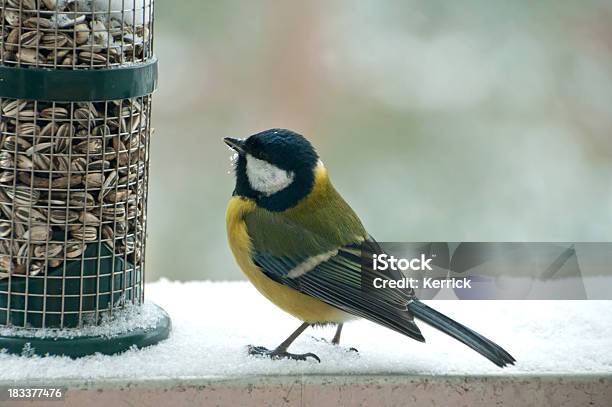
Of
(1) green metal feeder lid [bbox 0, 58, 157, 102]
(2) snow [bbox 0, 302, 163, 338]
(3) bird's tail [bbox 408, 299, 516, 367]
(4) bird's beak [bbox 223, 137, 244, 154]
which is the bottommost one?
(2) snow [bbox 0, 302, 163, 338]

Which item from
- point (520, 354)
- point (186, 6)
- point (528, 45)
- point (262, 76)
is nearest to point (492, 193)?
point (528, 45)

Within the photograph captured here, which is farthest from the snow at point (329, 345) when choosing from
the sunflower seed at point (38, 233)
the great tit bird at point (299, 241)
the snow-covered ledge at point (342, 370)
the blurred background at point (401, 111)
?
the blurred background at point (401, 111)

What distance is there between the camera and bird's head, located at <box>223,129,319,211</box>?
3.82 meters

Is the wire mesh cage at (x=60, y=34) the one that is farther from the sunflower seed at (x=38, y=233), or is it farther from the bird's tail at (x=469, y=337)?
the bird's tail at (x=469, y=337)

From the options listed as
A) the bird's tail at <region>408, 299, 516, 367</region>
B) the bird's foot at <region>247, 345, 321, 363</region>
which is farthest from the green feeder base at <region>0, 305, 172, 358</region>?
the bird's tail at <region>408, 299, 516, 367</region>

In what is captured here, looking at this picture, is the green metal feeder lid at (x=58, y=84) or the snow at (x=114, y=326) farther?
the snow at (x=114, y=326)

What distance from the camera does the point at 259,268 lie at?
149 inches

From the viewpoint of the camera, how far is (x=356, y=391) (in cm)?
354

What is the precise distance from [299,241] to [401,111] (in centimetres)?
220

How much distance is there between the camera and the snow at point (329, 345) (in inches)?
141

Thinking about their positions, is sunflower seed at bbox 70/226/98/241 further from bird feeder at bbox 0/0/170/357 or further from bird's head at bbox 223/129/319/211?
bird's head at bbox 223/129/319/211

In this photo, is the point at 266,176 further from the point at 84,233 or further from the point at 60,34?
the point at 60,34

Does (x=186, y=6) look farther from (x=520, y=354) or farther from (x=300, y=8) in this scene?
(x=520, y=354)

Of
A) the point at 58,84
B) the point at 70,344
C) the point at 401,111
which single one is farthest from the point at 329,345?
the point at 401,111
